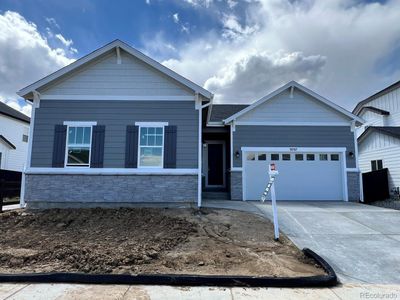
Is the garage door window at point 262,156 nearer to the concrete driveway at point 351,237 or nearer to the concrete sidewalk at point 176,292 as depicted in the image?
the concrete driveway at point 351,237

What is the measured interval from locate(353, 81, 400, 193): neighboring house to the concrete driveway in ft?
22.2

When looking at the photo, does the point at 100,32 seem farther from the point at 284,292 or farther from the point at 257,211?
the point at 284,292

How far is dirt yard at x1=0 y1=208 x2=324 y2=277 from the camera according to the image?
4.75 m

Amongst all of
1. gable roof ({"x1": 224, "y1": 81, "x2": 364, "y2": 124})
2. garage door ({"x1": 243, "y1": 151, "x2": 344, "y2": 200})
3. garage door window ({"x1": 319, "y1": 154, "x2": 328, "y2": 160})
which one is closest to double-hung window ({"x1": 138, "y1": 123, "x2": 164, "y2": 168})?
gable roof ({"x1": 224, "y1": 81, "x2": 364, "y2": 124})

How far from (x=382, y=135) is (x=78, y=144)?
16.1 meters

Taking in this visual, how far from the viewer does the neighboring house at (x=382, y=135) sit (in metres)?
15.1

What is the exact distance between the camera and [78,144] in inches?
391

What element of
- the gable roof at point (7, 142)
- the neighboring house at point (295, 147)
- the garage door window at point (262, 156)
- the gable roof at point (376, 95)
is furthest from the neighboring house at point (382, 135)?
the gable roof at point (7, 142)

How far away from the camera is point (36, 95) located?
392 inches

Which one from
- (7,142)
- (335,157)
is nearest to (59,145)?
(335,157)

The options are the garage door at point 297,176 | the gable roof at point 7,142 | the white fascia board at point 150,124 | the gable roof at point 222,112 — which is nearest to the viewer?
the white fascia board at point 150,124

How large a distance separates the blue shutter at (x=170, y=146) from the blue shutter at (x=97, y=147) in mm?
2227

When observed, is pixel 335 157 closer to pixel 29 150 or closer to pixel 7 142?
pixel 29 150

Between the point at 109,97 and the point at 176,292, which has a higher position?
the point at 109,97
